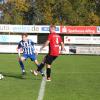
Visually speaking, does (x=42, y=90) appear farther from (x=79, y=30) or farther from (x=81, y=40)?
(x=79, y=30)

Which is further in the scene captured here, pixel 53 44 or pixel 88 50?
pixel 88 50

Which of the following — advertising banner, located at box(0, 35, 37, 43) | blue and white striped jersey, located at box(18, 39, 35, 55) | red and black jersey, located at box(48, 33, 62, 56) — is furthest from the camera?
advertising banner, located at box(0, 35, 37, 43)

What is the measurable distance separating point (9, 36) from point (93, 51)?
348 inches

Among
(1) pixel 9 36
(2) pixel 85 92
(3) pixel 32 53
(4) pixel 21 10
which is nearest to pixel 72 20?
(4) pixel 21 10

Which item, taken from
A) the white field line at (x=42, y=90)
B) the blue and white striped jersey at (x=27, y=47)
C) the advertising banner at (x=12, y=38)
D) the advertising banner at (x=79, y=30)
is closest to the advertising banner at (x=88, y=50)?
the advertising banner at (x=79, y=30)

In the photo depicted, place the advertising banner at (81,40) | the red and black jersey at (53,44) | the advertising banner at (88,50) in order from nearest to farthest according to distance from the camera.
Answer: the red and black jersey at (53,44), the advertising banner at (88,50), the advertising banner at (81,40)

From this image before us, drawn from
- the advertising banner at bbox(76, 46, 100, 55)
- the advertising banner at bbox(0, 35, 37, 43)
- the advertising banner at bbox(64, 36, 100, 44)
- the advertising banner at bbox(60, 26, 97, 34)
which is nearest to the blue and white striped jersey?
the advertising banner at bbox(76, 46, 100, 55)

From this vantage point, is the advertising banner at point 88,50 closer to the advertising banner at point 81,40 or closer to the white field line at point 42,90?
the advertising banner at point 81,40

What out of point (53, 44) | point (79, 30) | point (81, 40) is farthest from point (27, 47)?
point (79, 30)

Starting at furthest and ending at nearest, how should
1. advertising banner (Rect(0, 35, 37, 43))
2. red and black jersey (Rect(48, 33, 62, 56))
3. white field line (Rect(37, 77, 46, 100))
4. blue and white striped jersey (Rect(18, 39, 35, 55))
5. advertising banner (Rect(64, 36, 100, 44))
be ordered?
advertising banner (Rect(64, 36, 100, 44)) → advertising banner (Rect(0, 35, 37, 43)) → blue and white striped jersey (Rect(18, 39, 35, 55)) → red and black jersey (Rect(48, 33, 62, 56)) → white field line (Rect(37, 77, 46, 100))

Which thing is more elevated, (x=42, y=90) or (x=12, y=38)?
(x=42, y=90)

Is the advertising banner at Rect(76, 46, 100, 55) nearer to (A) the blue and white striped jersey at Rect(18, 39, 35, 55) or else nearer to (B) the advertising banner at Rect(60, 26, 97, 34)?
(B) the advertising banner at Rect(60, 26, 97, 34)

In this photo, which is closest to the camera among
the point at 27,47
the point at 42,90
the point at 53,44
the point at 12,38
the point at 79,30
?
the point at 42,90

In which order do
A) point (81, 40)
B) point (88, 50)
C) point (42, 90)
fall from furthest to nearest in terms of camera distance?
1. point (81, 40)
2. point (88, 50)
3. point (42, 90)
